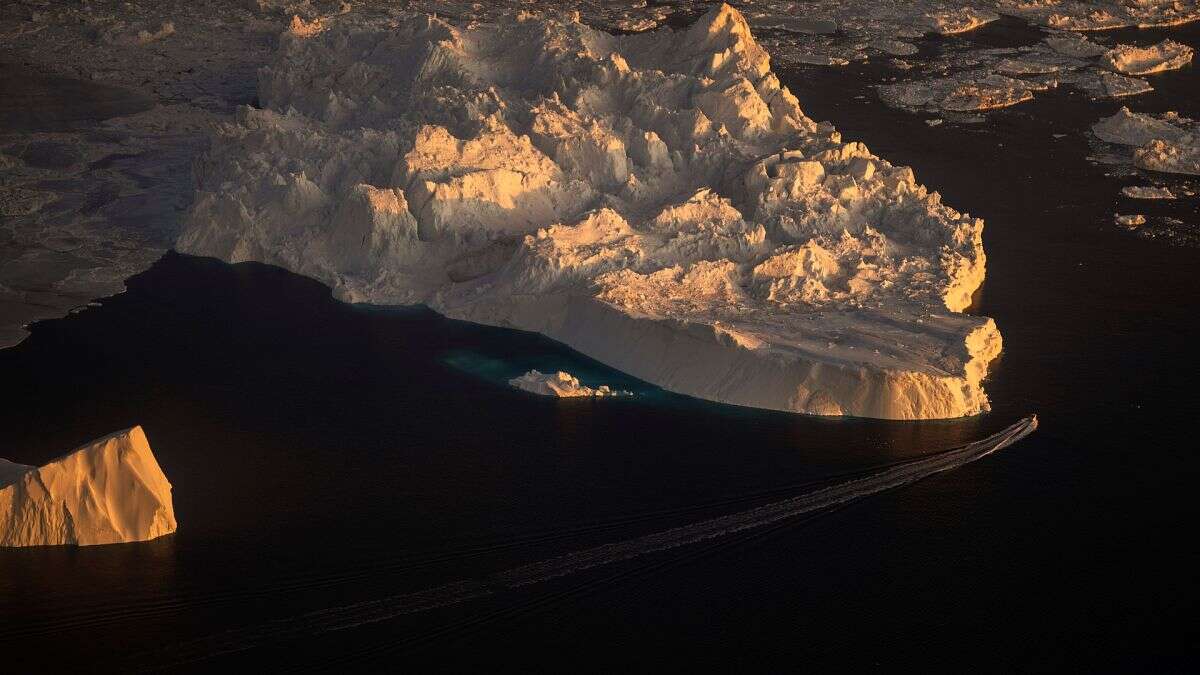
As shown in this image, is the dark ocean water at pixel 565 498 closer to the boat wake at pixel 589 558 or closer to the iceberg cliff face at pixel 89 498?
the boat wake at pixel 589 558

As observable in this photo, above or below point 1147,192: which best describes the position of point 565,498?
above

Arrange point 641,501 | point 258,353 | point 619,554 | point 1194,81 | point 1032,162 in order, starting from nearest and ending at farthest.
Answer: point 619,554 → point 641,501 → point 258,353 → point 1032,162 → point 1194,81

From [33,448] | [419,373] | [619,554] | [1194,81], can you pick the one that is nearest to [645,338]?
[419,373]

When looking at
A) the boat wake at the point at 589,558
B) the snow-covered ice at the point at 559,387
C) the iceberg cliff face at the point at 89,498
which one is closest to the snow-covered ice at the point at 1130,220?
the boat wake at the point at 589,558

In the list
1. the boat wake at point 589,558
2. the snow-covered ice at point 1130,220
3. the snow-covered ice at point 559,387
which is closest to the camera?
the boat wake at point 589,558

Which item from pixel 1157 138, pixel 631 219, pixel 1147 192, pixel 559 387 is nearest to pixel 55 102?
pixel 631 219

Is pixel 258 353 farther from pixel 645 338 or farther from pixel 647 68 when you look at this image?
pixel 647 68

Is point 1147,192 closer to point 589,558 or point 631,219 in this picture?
point 631,219
